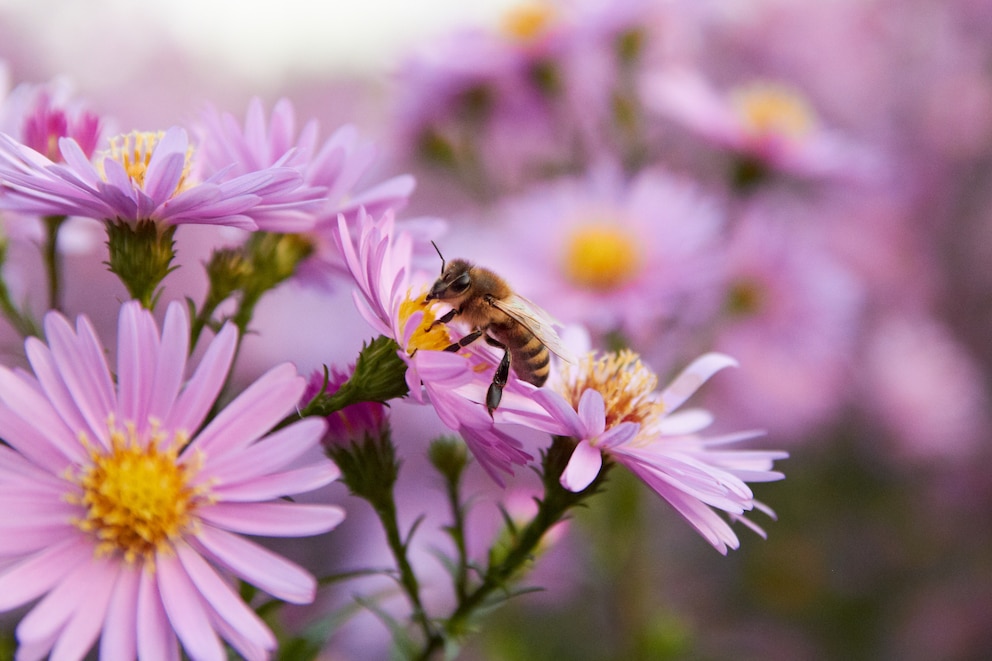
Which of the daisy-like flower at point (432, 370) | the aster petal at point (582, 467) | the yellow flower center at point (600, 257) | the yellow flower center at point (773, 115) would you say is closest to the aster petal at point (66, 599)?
the daisy-like flower at point (432, 370)

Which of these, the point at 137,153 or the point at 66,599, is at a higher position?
the point at 137,153

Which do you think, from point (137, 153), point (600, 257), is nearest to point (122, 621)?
point (137, 153)

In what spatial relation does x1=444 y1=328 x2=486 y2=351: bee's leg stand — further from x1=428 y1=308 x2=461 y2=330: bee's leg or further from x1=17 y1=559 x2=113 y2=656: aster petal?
x1=17 y1=559 x2=113 y2=656: aster petal

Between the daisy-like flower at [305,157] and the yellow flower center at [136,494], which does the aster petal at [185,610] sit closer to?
the yellow flower center at [136,494]

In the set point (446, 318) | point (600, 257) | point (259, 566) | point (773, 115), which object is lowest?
point (259, 566)

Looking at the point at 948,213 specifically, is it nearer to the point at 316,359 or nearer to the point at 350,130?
the point at 316,359

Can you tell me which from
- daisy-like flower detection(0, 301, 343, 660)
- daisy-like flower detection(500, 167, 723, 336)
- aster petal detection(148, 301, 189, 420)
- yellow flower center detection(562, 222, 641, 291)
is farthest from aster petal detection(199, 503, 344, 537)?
yellow flower center detection(562, 222, 641, 291)

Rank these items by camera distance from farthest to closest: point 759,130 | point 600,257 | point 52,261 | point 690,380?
1. point 759,130
2. point 600,257
3. point 690,380
4. point 52,261

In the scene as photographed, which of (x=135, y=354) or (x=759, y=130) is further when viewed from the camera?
(x=759, y=130)

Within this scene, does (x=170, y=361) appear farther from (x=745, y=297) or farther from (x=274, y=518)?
(x=745, y=297)
